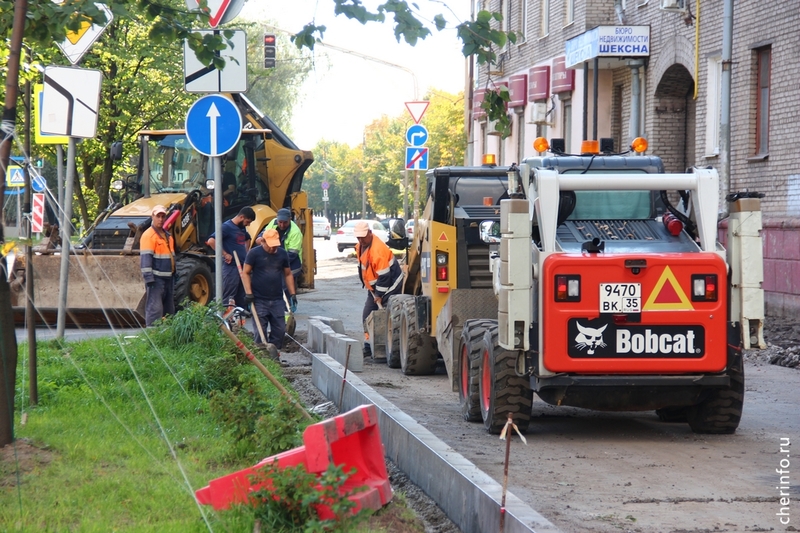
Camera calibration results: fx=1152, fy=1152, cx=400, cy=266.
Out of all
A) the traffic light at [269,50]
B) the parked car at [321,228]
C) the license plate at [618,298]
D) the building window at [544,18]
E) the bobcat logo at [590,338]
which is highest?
the building window at [544,18]

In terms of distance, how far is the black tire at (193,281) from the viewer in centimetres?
1697

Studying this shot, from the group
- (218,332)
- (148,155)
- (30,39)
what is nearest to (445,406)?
(218,332)

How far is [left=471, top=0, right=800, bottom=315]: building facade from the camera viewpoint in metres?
18.0

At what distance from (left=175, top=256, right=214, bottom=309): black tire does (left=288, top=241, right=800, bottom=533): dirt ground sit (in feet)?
18.2

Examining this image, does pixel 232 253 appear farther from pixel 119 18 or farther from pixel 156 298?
pixel 119 18

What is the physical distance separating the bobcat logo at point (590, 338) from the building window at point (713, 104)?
46.0 feet

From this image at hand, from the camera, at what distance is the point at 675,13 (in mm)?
22938

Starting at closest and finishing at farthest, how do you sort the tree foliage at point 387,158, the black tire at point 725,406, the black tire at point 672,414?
the black tire at point 725,406 < the black tire at point 672,414 < the tree foliage at point 387,158

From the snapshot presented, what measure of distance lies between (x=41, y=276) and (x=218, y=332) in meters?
6.55

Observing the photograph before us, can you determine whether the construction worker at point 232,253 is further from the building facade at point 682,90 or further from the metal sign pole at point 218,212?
the metal sign pole at point 218,212

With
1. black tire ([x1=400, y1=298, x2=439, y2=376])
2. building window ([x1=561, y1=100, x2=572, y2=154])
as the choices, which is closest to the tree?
black tire ([x1=400, y1=298, x2=439, y2=376])

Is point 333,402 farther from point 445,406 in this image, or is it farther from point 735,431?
point 735,431

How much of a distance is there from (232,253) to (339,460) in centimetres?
1014

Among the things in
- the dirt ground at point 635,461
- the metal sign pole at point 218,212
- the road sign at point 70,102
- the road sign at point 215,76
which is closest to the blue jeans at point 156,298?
the metal sign pole at point 218,212
